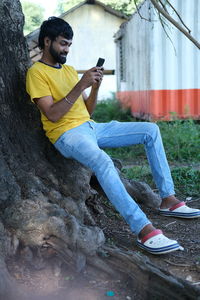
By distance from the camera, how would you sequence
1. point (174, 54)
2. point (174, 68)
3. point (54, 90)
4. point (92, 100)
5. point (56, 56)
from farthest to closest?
point (174, 68), point (174, 54), point (92, 100), point (56, 56), point (54, 90)

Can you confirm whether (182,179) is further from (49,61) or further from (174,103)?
(174,103)

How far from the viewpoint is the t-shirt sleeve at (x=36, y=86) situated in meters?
3.25

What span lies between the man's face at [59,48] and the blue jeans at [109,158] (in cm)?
58

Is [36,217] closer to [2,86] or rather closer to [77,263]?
[77,263]

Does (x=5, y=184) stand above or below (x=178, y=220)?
above

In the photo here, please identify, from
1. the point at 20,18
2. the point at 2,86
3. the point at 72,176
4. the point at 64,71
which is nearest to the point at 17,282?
the point at 72,176

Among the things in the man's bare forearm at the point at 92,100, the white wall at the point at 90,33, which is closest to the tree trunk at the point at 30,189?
the man's bare forearm at the point at 92,100

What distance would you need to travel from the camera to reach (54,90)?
11.1ft

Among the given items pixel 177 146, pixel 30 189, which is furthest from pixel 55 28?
pixel 177 146

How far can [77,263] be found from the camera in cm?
275

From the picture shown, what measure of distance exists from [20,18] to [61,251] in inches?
77.7

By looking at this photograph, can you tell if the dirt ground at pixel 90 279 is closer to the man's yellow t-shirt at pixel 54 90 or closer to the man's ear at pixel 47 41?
the man's yellow t-shirt at pixel 54 90

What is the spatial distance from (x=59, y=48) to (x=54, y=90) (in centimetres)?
36

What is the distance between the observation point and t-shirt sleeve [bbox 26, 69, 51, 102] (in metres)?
3.25
